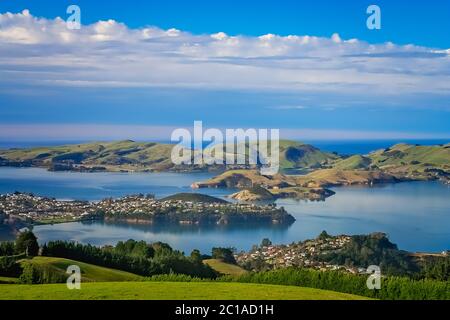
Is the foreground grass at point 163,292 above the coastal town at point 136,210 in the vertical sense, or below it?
above

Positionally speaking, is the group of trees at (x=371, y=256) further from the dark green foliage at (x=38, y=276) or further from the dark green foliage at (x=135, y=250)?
the dark green foliage at (x=38, y=276)

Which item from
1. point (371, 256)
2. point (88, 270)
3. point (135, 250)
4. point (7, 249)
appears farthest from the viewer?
point (371, 256)

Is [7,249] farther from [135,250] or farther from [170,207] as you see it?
[170,207]

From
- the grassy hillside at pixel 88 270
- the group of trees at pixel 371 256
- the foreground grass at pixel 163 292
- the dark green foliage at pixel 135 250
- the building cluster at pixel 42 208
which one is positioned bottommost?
the group of trees at pixel 371 256

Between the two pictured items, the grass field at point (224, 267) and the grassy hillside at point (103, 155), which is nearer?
the grass field at point (224, 267)

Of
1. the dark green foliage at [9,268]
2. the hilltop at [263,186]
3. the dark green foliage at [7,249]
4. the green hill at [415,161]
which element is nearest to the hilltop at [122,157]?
the hilltop at [263,186]

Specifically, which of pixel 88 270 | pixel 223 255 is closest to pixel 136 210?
pixel 223 255

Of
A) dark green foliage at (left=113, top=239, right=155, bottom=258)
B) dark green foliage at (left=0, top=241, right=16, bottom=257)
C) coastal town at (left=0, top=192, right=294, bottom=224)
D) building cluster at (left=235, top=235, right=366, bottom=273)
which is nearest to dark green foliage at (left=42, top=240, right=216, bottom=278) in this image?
dark green foliage at (left=113, top=239, right=155, bottom=258)
